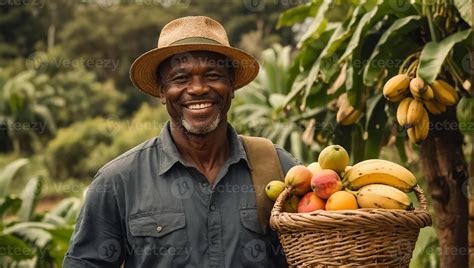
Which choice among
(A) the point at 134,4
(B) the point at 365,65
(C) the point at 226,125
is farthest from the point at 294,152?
(A) the point at 134,4

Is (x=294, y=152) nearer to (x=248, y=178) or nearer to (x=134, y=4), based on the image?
(x=248, y=178)

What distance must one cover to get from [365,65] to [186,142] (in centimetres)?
152

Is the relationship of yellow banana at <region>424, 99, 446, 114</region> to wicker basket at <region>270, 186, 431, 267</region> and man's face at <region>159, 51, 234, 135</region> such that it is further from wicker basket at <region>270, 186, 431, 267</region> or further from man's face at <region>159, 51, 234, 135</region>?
wicker basket at <region>270, 186, 431, 267</region>

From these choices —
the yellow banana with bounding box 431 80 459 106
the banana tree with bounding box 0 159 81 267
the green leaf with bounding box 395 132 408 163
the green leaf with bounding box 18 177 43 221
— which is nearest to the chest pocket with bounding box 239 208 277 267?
the yellow banana with bounding box 431 80 459 106

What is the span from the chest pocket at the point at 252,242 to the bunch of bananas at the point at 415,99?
1.08m

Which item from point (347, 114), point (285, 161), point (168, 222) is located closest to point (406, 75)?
point (347, 114)

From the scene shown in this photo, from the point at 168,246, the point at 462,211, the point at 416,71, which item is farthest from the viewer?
the point at 462,211

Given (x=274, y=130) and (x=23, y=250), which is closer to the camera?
(x=23, y=250)

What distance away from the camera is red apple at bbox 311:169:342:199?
2385 millimetres

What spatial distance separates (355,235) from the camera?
2.24 m

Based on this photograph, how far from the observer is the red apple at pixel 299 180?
247cm

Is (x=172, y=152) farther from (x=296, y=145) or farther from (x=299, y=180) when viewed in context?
(x=296, y=145)

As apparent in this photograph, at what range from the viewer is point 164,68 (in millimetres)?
2875

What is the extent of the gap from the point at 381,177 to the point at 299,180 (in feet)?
0.88
